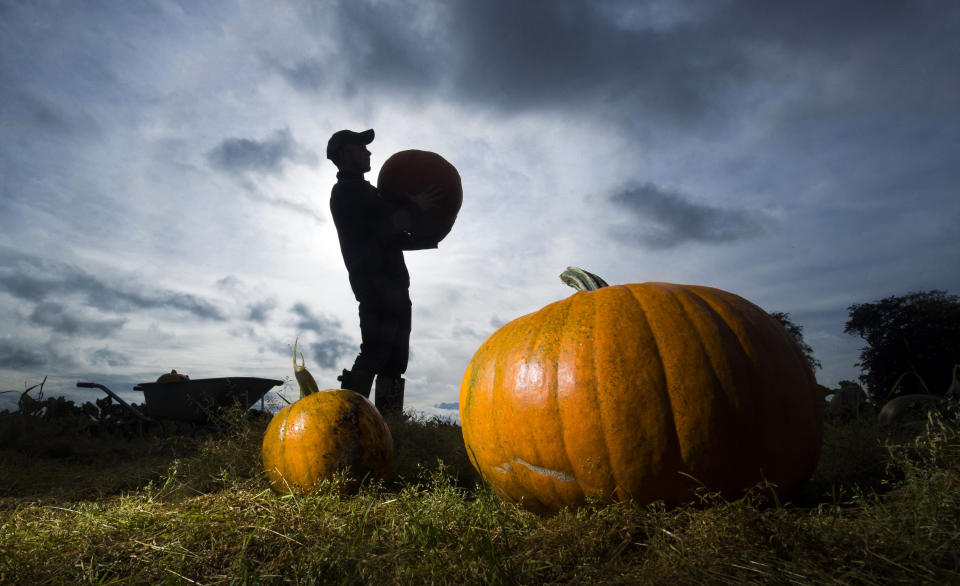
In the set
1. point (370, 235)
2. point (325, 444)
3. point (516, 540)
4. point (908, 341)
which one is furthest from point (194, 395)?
point (908, 341)

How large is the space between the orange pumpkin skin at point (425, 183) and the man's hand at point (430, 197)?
0.02 metres

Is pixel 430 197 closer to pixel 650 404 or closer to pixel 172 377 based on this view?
pixel 650 404

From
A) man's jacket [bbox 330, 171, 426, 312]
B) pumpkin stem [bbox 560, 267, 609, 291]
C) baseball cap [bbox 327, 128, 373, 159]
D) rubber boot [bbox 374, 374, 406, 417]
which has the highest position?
baseball cap [bbox 327, 128, 373, 159]

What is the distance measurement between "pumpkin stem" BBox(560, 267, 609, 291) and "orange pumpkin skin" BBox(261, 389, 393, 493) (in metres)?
1.54

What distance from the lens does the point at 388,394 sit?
6.05 m

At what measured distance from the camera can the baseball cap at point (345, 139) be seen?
19.6 feet

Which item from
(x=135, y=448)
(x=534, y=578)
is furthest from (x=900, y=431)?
(x=135, y=448)

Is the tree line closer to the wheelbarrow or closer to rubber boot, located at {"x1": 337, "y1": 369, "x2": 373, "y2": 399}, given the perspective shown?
rubber boot, located at {"x1": 337, "y1": 369, "x2": 373, "y2": 399}

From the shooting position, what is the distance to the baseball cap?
5988mm

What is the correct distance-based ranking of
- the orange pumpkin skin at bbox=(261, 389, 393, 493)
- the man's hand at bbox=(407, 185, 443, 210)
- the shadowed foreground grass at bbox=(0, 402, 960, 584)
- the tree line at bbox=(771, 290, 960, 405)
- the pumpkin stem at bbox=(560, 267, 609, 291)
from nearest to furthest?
the shadowed foreground grass at bbox=(0, 402, 960, 584)
the pumpkin stem at bbox=(560, 267, 609, 291)
the orange pumpkin skin at bbox=(261, 389, 393, 493)
the man's hand at bbox=(407, 185, 443, 210)
the tree line at bbox=(771, 290, 960, 405)

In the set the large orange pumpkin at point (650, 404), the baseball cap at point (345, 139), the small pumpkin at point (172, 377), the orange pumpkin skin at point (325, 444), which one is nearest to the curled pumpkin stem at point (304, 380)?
the orange pumpkin skin at point (325, 444)

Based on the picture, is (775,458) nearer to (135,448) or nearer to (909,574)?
(909,574)

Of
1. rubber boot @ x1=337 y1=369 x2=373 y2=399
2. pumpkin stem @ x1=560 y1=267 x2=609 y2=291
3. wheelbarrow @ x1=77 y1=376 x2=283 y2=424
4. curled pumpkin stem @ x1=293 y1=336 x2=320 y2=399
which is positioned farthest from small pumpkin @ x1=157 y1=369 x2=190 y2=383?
pumpkin stem @ x1=560 y1=267 x2=609 y2=291

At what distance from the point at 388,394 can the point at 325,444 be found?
2979 mm
